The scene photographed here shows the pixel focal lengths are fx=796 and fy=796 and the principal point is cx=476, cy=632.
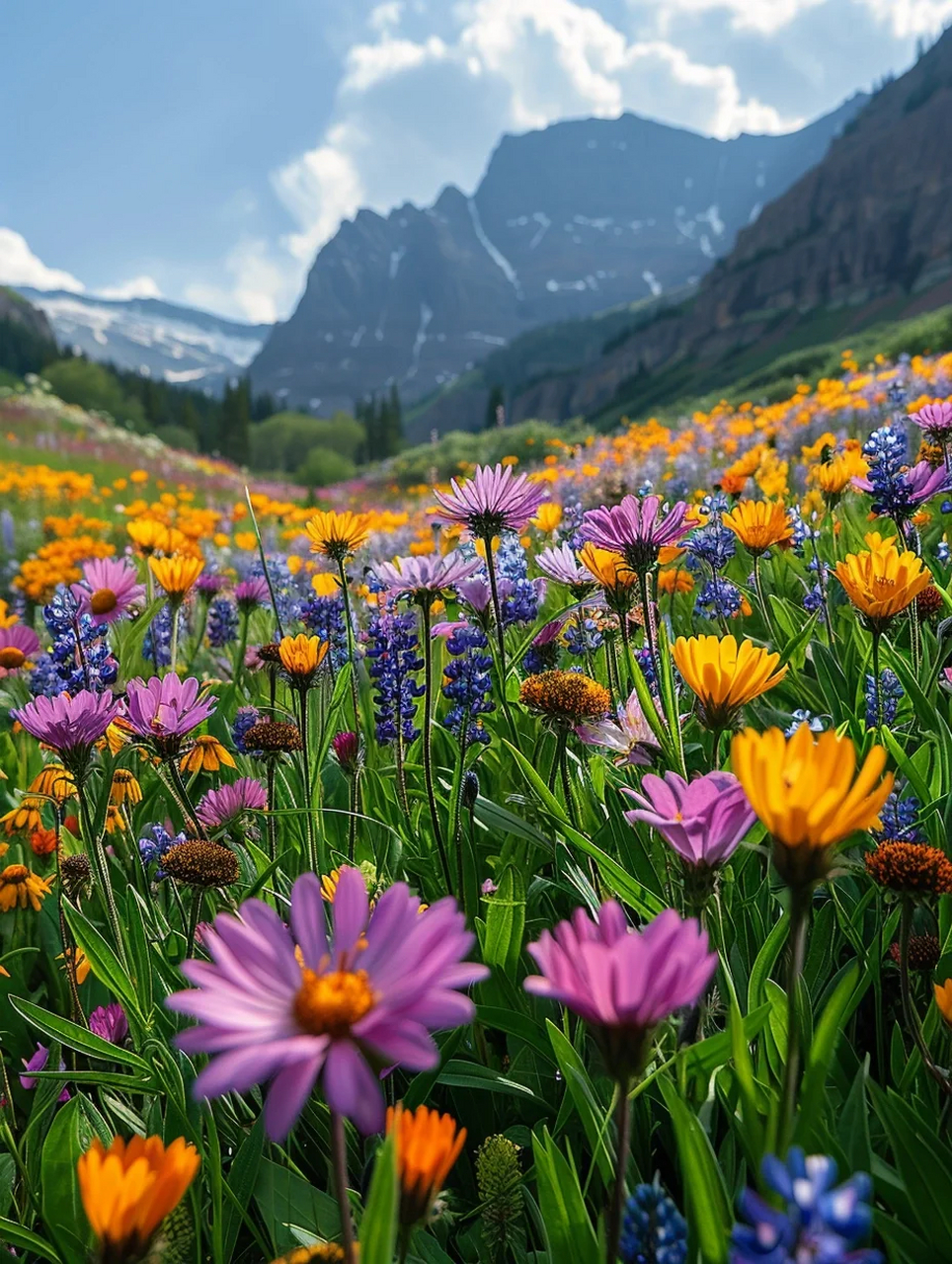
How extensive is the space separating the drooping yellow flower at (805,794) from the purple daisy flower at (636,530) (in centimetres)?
81

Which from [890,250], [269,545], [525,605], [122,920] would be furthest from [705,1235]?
[890,250]

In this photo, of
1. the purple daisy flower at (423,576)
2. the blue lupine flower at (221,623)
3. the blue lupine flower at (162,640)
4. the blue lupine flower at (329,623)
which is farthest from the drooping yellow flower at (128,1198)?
the blue lupine flower at (221,623)

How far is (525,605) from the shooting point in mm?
2221

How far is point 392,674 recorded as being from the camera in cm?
193

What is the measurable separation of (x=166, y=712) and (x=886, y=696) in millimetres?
1536

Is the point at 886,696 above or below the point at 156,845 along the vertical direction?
above

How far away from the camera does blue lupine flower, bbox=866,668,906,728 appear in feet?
5.53

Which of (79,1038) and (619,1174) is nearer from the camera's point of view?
(619,1174)

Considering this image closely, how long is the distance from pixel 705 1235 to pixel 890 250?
78044 millimetres

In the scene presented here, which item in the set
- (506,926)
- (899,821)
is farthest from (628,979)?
(899,821)

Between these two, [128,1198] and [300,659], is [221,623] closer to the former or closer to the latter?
[300,659]

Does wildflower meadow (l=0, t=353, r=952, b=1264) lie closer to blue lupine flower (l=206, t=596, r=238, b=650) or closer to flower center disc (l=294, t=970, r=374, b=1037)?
flower center disc (l=294, t=970, r=374, b=1037)

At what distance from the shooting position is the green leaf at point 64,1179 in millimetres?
1044

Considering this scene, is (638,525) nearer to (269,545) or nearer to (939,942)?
(939,942)
